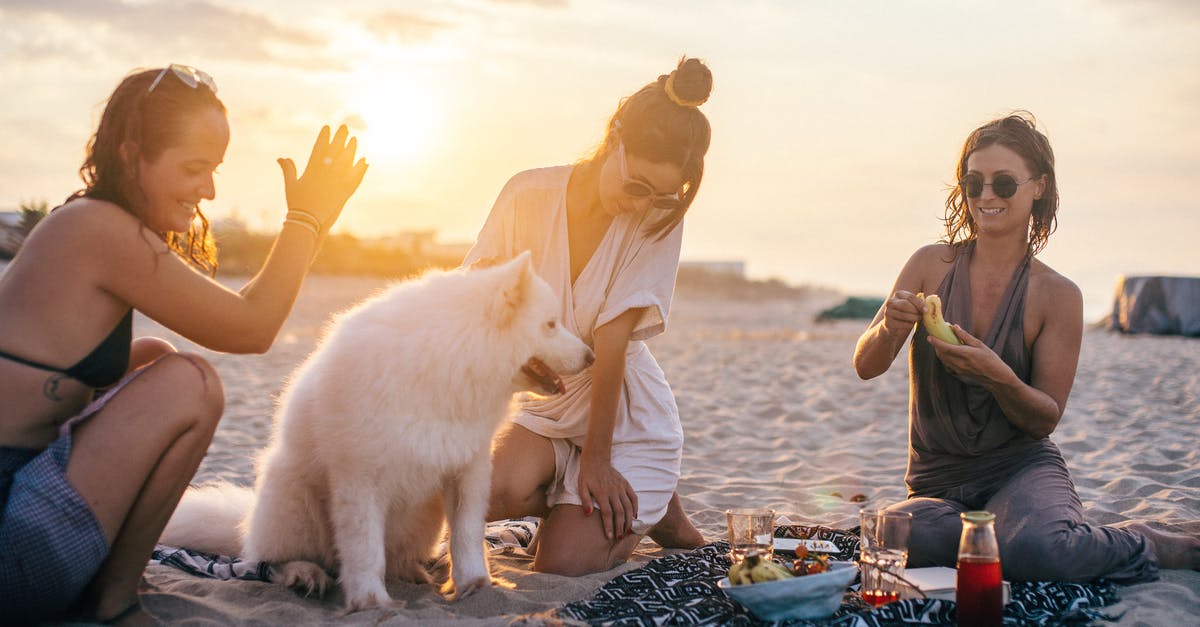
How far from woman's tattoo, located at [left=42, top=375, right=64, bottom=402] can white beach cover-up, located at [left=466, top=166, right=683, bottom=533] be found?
1.68 m

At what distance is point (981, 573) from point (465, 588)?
5.36ft

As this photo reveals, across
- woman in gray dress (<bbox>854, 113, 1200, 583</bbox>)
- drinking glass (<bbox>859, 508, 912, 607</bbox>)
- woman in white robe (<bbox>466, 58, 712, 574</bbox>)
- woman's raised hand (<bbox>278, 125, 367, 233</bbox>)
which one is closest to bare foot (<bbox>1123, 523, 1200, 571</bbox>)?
woman in gray dress (<bbox>854, 113, 1200, 583</bbox>)

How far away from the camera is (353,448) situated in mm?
2873

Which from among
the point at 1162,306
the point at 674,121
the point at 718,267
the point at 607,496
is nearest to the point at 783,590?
the point at 607,496

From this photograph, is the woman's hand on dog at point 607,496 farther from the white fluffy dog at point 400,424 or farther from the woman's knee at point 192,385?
the woman's knee at point 192,385

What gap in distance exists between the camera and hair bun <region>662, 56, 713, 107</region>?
11.2 ft

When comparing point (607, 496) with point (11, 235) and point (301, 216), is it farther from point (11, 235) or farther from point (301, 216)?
point (11, 235)

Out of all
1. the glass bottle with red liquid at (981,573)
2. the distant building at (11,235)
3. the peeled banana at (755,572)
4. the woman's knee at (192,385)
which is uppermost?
the distant building at (11,235)

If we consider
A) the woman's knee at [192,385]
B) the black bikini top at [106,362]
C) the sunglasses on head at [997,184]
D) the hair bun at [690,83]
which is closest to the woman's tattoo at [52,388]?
the black bikini top at [106,362]

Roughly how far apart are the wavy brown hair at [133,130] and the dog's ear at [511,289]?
3.30 ft

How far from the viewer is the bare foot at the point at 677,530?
385cm

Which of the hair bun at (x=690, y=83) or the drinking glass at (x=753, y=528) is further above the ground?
the hair bun at (x=690, y=83)

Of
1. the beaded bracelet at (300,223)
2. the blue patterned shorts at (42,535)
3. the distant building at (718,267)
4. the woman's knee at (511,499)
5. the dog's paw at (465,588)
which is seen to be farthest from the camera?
the distant building at (718,267)

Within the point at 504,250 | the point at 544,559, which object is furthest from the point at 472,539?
the point at 504,250
